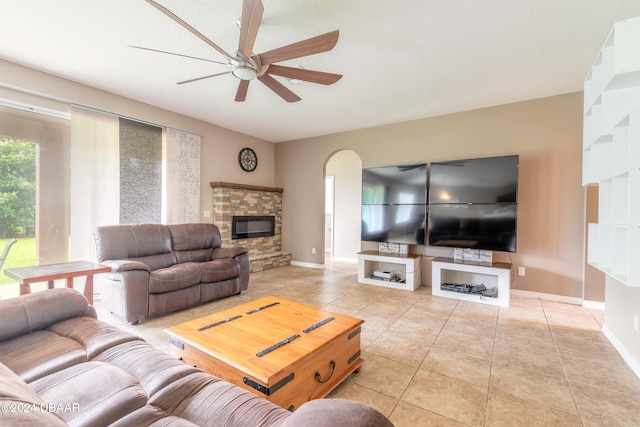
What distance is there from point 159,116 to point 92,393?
4.23 metres

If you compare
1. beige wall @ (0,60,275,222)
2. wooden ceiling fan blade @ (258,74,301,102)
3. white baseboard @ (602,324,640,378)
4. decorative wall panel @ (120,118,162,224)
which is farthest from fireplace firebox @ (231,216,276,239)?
white baseboard @ (602,324,640,378)

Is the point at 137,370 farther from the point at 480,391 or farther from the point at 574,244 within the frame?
the point at 574,244

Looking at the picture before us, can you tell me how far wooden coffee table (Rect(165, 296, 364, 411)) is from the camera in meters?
1.45

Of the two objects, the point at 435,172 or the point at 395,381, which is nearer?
the point at 395,381

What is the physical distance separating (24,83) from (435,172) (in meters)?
5.13

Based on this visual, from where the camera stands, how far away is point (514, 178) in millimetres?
3576

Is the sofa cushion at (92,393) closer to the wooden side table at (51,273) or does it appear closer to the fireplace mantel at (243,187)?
the wooden side table at (51,273)

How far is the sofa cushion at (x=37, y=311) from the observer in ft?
4.66

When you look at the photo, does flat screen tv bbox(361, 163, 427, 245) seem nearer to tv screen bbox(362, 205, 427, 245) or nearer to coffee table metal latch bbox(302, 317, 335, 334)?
tv screen bbox(362, 205, 427, 245)

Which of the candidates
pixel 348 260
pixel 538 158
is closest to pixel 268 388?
pixel 538 158

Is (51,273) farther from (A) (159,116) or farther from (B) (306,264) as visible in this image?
(B) (306,264)

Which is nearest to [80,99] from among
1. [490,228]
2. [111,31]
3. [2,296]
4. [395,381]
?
[111,31]

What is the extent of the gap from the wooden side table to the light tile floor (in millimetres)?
635

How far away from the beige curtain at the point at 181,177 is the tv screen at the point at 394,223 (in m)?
2.90
